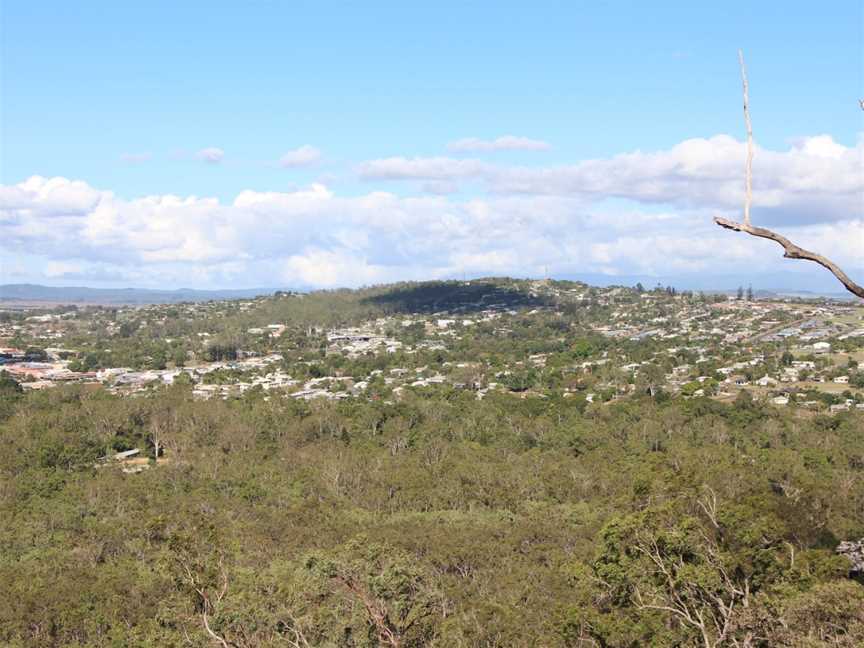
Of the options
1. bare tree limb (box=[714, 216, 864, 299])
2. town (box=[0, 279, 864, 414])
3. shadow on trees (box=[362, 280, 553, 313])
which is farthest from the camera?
shadow on trees (box=[362, 280, 553, 313])

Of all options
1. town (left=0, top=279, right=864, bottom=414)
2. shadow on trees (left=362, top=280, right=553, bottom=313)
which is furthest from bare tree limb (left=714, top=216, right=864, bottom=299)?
shadow on trees (left=362, top=280, right=553, bottom=313)

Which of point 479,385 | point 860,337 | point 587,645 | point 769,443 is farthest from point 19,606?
point 860,337

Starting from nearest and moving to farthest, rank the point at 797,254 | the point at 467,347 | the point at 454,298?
the point at 797,254, the point at 467,347, the point at 454,298

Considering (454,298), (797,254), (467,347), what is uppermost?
(797,254)

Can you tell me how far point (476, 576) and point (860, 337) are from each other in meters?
73.2

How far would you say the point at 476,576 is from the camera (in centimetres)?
2188

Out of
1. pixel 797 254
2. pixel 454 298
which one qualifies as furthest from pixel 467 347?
pixel 797 254

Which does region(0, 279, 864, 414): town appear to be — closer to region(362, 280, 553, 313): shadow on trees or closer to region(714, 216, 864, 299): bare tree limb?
region(362, 280, 553, 313): shadow on trees

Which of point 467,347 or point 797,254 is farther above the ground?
point 797,254

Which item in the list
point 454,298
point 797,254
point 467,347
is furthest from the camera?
point 454,298

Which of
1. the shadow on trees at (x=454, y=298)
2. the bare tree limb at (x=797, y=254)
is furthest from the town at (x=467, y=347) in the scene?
the bare tree limb at (x=797, y=254)

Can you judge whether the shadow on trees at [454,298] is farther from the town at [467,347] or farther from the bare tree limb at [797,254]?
the bare tree limb at [797,254]

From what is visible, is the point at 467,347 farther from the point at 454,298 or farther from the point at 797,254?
the point at 797,254

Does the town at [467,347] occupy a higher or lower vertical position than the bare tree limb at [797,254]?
lower
